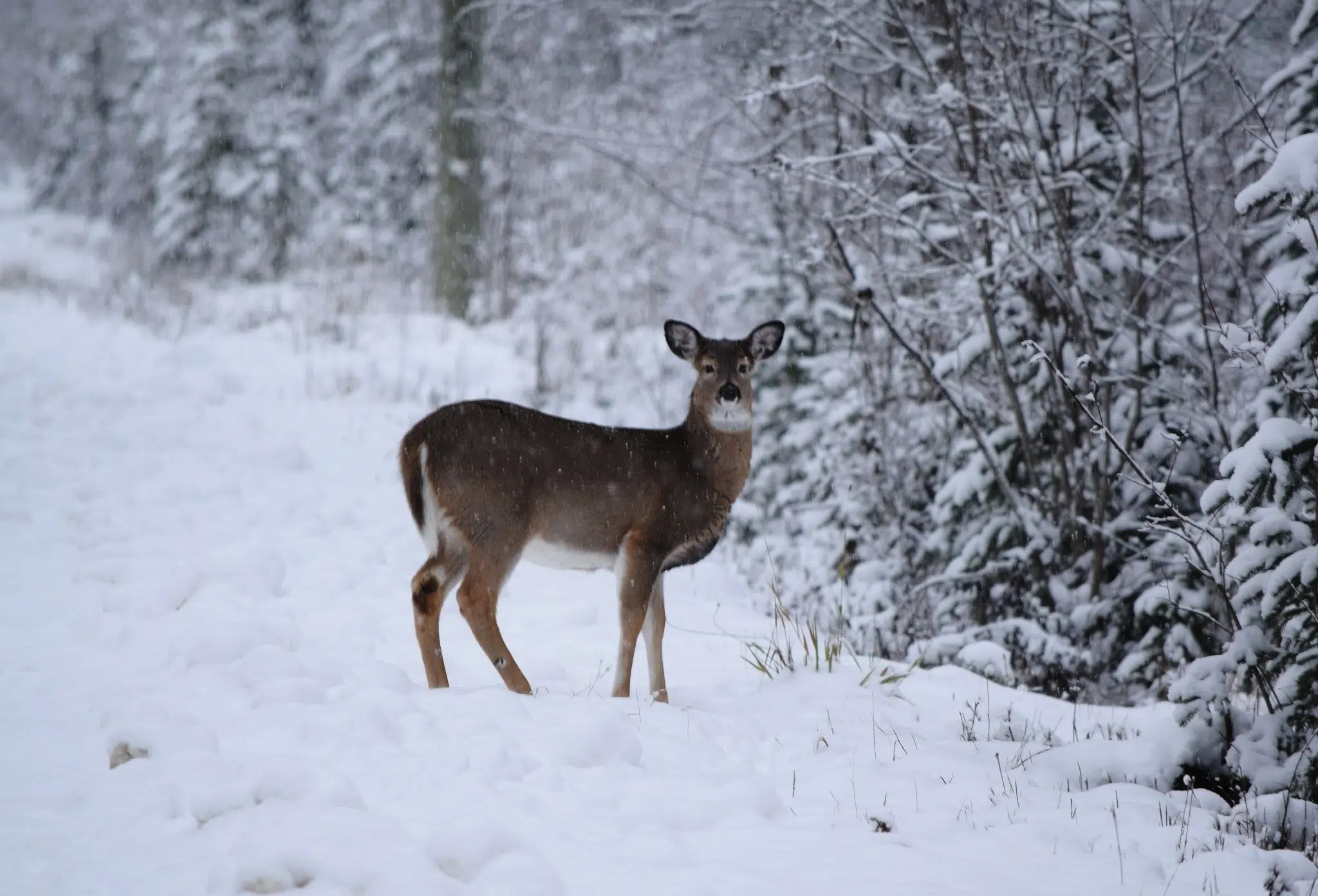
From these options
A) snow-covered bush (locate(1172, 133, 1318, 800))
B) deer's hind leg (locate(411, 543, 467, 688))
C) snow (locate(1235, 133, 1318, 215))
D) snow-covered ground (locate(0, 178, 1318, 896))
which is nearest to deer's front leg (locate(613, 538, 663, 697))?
snow-covered ground (locate(0, 178, 1318, 896))

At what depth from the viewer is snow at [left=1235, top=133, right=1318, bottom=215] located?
10.8 feet

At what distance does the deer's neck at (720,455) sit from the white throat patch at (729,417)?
5 cm

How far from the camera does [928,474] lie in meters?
8.38

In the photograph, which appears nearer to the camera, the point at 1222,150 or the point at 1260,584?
the point at 1260,584

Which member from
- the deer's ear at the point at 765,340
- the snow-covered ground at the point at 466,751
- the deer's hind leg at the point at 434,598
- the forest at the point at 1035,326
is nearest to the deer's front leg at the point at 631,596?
the snow-covered ground at the point at 466,751

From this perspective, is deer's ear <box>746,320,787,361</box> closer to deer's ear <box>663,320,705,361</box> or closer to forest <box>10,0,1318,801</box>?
deer's ear <box>663,320,705,361</box>

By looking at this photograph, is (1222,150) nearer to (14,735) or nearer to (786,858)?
(786,858)

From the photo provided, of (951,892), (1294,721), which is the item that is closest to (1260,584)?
(1294,721)

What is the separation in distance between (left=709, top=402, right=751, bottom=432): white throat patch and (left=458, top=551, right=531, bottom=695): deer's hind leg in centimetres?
132

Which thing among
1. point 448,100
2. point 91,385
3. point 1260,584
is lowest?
point 1260,584

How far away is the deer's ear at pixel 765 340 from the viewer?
5.67 metres

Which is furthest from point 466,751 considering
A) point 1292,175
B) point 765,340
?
point 1292,175

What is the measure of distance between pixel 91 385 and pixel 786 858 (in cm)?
888

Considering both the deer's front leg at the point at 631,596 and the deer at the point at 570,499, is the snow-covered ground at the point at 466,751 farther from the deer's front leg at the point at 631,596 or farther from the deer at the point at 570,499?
the deer at the point at 570,499
